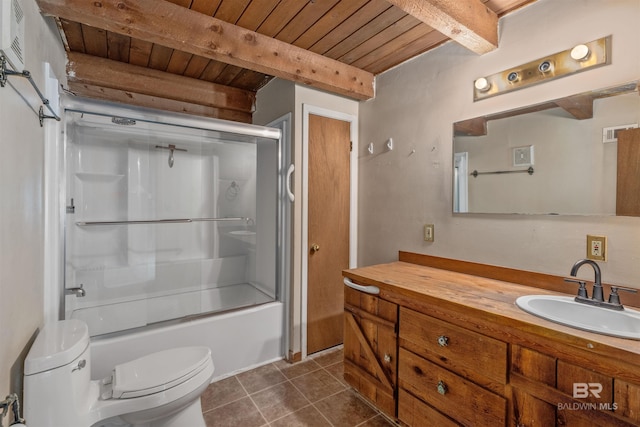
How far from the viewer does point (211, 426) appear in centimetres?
162

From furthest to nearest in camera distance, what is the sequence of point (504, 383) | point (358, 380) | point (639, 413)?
point (358, 380) → point (504, 383) → point (639, 413)

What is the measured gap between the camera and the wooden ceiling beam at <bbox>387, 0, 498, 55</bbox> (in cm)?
137

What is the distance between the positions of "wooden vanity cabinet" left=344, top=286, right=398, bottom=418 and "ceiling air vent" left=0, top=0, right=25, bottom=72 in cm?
176

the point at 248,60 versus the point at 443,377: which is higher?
the point at 248,60

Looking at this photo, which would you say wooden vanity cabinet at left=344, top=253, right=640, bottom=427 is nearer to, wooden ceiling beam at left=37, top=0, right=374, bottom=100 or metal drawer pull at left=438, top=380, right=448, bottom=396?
metal drawer pull at left=438, top=380, right=448, bottom=396

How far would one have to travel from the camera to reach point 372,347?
5.54 ft

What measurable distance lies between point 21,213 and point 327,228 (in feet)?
5.89

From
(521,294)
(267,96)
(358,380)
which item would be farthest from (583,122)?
(267,96)

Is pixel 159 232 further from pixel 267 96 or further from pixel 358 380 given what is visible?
pixel 358 380

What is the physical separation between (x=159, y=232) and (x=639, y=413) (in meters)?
3.13

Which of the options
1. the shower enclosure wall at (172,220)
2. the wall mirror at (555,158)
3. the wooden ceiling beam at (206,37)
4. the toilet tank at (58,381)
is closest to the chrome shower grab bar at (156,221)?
the shower enclosure wall at (172,220)

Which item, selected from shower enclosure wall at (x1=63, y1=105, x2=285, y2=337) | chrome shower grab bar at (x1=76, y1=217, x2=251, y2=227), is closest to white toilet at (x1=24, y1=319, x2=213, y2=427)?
shower enclosure wall at (x1=63, y1=105, x2=285, y2=337)

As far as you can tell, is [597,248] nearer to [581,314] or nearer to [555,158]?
[581,314]

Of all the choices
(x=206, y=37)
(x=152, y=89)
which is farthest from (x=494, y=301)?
(x=152, y=89)
